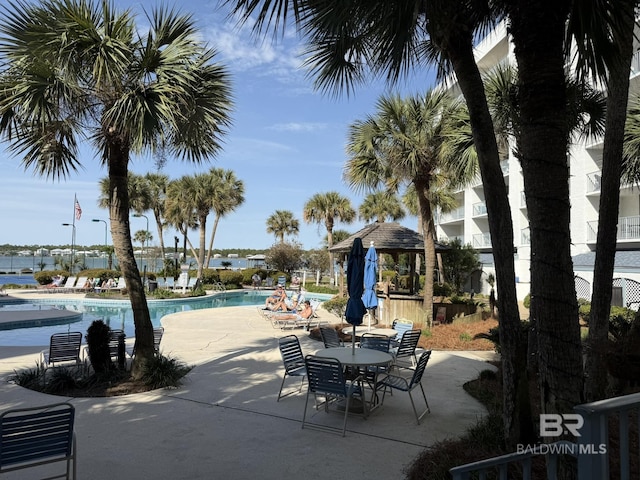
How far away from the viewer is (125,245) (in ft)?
23.7

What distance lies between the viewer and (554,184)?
273 cm

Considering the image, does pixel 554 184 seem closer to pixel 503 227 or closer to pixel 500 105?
pixel 503 227

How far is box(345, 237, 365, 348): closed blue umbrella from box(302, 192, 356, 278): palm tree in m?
28.2

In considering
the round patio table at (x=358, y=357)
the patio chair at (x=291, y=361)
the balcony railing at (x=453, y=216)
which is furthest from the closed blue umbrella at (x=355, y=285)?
the balcony railing at (x=453, y=216)

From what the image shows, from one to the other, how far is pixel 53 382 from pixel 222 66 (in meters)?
5.84

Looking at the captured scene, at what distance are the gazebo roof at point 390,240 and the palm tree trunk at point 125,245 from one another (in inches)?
337

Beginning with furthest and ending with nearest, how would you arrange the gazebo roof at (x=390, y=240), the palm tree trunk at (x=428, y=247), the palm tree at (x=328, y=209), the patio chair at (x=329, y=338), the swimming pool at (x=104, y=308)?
the palm tree at (x=328, y=209) < the gazebo roof at (x=390, y=240) < the swimming pool at (x=104, y=308) < the palm tree trunk at (x=428, y=247) < the patio chair at (x=329, y=338)

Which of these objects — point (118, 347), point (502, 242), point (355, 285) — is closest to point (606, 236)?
point (502, 242)

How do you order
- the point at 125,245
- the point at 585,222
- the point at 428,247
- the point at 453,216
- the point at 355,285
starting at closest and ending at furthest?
the point at 355,285 → the point at 125,245 → the point at 428,247 → the point at 585,222 → the point at 453,216

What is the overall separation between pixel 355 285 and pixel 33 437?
15.3 feet

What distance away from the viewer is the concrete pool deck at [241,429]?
13.9 feet

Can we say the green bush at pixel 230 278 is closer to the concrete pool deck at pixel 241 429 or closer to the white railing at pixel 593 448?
the concrete pool deck at pixel 241 429

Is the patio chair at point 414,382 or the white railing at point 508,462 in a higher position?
the white railing at point 508,462
